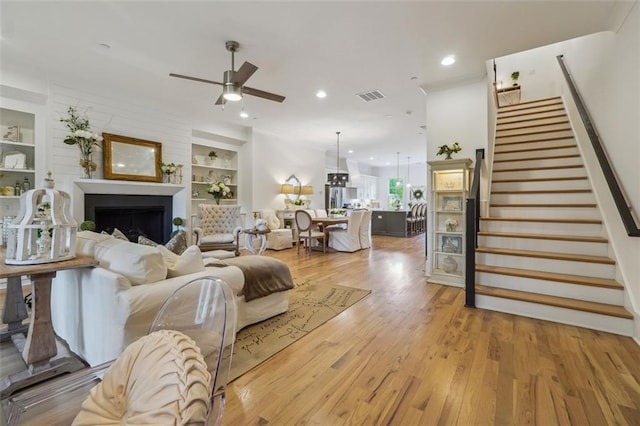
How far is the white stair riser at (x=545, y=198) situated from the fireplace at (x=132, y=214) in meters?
5.84

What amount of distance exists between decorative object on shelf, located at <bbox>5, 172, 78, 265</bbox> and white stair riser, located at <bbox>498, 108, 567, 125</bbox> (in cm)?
711

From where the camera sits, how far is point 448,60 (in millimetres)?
3643

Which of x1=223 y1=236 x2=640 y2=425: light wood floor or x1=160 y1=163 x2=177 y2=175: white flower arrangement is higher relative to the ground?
x1=160 y1=163 x2=177 y2=175: white flower arrangement

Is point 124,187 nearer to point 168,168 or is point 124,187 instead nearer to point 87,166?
point 87,166

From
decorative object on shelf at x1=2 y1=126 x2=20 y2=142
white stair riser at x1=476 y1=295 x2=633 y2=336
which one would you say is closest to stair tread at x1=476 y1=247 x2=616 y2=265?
white stair riser at x1=476 y1=295 x2=633 y2=336

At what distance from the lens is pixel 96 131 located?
182 inches

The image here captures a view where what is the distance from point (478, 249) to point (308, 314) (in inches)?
89.6

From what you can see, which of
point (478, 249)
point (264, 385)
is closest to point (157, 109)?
point (264, 385)

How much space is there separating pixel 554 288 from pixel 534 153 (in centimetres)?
272

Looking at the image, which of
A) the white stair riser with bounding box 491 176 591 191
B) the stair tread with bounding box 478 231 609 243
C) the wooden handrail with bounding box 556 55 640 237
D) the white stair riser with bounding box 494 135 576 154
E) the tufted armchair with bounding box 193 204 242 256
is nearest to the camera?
the wooden handrail with bounding box 556 55 640 237

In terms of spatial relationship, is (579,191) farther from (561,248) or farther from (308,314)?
(308,314)

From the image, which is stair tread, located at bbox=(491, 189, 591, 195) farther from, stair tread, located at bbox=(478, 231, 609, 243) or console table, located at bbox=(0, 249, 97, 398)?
console table, located at bbox=(0, 249, 97, 398)

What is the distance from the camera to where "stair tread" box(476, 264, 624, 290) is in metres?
2.76

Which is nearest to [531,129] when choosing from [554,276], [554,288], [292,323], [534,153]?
[534,153]
